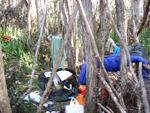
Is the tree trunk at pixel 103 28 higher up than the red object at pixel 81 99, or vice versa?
the tree trunk at pixel 103 28

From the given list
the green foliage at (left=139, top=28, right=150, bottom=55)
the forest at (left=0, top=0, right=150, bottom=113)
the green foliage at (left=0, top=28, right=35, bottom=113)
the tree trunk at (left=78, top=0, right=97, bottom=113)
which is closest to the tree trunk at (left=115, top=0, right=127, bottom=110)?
the forest at (left=0, top=0, right=150, bottom=113)

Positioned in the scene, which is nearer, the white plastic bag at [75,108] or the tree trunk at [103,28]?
the tree trunk at [103,28]

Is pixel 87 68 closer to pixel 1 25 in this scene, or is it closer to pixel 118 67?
pixel 118 67

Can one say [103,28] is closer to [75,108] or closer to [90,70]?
[90,70]

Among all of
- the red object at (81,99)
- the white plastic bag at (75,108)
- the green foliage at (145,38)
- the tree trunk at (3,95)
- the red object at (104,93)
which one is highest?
the green foliage at (145,38)

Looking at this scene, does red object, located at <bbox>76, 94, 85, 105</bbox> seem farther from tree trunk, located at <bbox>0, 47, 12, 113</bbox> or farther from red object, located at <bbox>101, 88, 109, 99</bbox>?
tree trunk, located at <bbox>0, 47, 12, 113</bbox>

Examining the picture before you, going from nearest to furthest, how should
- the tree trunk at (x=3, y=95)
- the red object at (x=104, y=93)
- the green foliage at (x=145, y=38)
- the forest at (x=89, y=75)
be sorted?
the tree trunk at (x=3, y=95) → the forest at (x=89, y=75) → the red object at (x=104, y=93) → the green foliage at (x=145, y=38)

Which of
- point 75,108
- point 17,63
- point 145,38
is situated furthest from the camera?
point 145,38

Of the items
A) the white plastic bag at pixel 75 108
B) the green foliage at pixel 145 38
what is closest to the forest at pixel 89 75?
the white plastic bag at pixel 75 108

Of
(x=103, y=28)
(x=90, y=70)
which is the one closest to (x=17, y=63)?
(x=90, y=70)

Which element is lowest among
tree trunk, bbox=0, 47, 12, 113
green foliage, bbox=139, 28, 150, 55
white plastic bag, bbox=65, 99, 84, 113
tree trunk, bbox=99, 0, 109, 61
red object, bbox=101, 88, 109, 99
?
white plastic bag, bbox=65, 99, 84, 113

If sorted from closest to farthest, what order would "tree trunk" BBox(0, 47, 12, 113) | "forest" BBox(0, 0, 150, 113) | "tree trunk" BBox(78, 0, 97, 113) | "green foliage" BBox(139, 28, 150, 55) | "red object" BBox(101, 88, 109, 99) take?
1. "tree trunk" BBox(0, 47, 12, 113)
2. "forest" BBox(0, 0, 150, 113)
3. "tree trunk" BBox(78, 0, 97, 113)
4. "red object" BBox(101, 88, 109, 99)
5. "green foliage" BBox(139, 28, 150, 55)

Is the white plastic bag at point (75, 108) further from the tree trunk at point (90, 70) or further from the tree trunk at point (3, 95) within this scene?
the tree trunk at point (3, 95)

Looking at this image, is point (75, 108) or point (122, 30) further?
point (75, 108)
